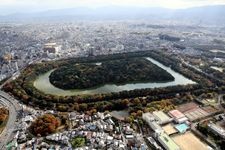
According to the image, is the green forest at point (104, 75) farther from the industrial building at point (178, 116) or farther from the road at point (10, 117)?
the industrial building at point (178, 116)

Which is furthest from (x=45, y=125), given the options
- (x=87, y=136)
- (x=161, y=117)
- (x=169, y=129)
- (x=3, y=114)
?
(x=169, y=129)

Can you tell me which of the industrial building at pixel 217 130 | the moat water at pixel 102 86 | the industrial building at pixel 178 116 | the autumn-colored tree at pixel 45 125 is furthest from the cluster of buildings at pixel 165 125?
the moat water at pixel 102 86

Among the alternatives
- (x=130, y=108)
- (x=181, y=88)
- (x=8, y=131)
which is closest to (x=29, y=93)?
(x=8, y=131)

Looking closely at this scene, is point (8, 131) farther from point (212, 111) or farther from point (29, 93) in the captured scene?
point (212, 111)

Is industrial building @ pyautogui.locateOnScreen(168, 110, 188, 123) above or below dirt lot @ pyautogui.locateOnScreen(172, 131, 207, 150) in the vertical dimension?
above

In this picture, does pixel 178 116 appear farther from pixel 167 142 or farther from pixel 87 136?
pixel 87 136

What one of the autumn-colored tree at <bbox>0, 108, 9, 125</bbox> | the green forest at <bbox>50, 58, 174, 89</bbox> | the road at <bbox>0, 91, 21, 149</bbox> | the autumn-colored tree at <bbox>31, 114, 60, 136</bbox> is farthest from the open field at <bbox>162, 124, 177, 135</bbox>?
the autumn-colored tree at <bbox>0, 108, 9, 125</bbox>

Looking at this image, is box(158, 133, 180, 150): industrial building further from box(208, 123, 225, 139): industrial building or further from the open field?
box(208, 123, 225, 139): industrial building
